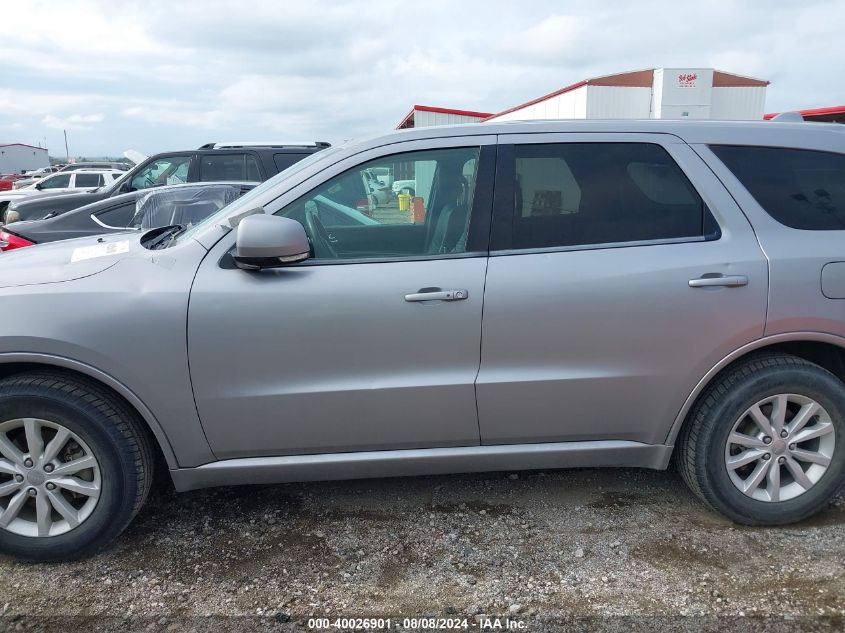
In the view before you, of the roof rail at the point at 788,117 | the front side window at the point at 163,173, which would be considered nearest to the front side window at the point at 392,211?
the roof rail at the point at 788,117

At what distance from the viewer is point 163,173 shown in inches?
363

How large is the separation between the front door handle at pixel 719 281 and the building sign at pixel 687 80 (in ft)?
67.0

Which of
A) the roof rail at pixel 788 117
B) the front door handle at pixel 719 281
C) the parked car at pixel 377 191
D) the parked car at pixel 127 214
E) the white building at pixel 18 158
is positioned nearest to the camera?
the front door handle at pixel 719 281

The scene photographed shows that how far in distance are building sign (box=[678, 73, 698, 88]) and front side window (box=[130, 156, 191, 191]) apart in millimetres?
17073

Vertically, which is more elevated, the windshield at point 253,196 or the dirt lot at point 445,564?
the windshield at point 253,196

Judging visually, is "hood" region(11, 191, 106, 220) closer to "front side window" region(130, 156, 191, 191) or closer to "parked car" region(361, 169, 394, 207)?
"front side window" region(130, 156, 191, 191)

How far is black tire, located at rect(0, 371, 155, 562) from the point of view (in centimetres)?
254

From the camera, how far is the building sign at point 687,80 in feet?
66.6

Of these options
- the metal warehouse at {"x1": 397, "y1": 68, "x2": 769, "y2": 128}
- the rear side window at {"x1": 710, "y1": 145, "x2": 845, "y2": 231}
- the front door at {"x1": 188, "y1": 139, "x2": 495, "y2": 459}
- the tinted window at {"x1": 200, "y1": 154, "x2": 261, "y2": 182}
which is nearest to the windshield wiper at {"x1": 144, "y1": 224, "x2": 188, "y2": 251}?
the front door at {"x1": 188, "y1": 139, "x2": 495, "y2": 459}

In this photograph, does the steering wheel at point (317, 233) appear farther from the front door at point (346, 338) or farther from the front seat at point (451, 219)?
the front seat at point (451, 219)

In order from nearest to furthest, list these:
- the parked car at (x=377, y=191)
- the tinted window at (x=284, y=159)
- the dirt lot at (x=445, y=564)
→ 1. the dirt lot at (x=445, y=564)
2. the parked car at (x=377, y=191)
3. the tinted window at (x=284, y=159)

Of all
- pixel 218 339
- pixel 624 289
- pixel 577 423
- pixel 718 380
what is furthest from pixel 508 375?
pixel 218 339

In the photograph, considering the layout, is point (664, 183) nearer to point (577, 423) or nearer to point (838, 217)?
point (838, 217)

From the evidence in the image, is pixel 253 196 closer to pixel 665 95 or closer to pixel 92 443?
pixel 92 443
